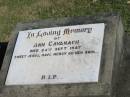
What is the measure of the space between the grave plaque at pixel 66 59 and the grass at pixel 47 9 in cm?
189

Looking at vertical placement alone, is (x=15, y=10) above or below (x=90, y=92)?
above

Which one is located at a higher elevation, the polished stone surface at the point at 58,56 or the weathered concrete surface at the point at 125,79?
the polished stone surface at the point at 58,56

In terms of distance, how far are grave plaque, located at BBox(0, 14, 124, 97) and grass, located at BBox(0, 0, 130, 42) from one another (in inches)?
74.3

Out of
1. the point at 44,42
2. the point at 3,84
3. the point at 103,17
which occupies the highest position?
the point at 103,17

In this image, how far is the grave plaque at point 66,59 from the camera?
353 cm

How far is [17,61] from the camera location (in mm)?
3977

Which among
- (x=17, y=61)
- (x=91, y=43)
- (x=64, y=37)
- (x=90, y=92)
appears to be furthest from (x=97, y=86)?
(x=17, y=61)

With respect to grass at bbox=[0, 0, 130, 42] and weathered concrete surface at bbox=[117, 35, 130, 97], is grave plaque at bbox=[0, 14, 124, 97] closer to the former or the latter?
weathered concrete surface at bbox=[117, 35, 130, 97]

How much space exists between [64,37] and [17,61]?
2.02 feet

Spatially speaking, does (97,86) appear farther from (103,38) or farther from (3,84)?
(3,84)

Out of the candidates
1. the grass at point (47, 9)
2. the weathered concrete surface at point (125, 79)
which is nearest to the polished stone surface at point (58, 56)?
the weathered concrete surface at point (125, 79)

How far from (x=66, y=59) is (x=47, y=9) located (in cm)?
289

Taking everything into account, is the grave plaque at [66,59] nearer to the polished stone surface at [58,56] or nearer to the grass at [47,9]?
the polished stone surface at [58,56]

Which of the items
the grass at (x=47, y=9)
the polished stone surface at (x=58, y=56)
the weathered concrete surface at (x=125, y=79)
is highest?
the grass at (x=47, y=9)
